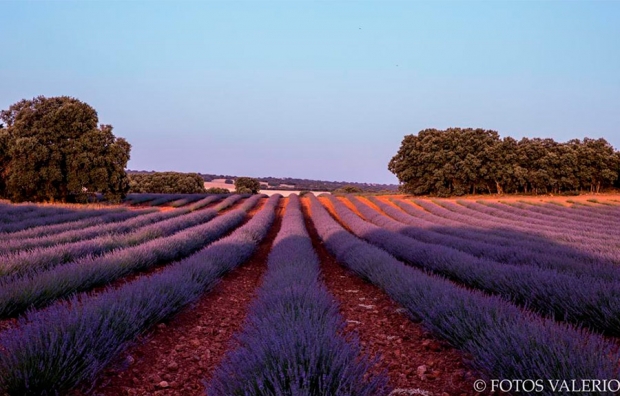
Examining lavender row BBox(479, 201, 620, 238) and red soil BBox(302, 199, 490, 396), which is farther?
lavender row BBox(479, 201, 620, 238)

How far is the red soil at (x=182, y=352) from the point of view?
2.68 m

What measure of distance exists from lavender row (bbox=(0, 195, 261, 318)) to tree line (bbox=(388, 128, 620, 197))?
30269 mm

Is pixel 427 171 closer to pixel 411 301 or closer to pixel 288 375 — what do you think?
pixel 411 301

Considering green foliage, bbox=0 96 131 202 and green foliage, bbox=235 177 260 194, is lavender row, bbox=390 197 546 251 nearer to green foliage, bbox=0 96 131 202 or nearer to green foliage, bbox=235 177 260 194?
green foliage, bbox=0 96 131 202

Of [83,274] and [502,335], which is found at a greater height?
[502,335]

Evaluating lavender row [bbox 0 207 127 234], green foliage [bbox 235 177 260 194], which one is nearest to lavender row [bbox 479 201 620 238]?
lavender row [bbox 0 207 127 234]

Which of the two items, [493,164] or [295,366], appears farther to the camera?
[493,164]

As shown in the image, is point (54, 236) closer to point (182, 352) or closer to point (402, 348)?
point (182, 352)

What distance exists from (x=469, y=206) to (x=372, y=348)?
21464 mm

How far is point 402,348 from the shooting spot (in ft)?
11.1

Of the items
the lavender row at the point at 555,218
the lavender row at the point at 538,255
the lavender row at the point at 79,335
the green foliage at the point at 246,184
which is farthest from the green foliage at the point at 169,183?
the lavender row at the point at 79,335

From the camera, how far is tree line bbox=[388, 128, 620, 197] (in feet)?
→ 114

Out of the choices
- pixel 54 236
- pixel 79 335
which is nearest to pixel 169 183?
pixel 54 236

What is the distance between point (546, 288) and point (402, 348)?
1.80 metres
